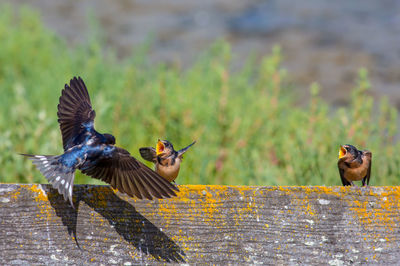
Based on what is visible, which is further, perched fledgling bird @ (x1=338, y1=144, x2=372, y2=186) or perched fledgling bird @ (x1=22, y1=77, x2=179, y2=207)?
perched fledgling bird @ (x1=338, y1=144, x2=372, y2=186)

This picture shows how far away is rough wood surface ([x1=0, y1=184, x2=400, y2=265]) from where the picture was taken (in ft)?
6.86

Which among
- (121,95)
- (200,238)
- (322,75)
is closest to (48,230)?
(200,238)

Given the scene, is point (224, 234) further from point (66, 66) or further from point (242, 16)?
point (242, 16)

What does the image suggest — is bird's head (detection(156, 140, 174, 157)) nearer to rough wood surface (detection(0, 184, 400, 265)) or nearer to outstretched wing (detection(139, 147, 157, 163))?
outstretched wing (detection(139, 147, 157, 163))

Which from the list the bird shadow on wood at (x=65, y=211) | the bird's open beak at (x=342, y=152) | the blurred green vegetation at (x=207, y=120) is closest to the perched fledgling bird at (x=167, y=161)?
the bird's open beak at (x=342, y=152)

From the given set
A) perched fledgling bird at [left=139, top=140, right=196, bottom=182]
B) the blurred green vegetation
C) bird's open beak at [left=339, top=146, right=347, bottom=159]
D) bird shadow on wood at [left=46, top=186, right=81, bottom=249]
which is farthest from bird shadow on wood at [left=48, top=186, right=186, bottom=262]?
the blurred green vegetation

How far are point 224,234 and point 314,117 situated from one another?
307cm

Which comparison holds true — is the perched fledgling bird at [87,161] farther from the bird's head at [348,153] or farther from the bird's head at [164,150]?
the bird's head at [348,153]

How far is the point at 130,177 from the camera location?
222 centimetres

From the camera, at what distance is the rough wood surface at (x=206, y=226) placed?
2.09 metres

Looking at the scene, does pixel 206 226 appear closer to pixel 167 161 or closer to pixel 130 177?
pixel 130 177

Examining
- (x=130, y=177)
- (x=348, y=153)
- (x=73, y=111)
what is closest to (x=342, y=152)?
(x=348, y=153)

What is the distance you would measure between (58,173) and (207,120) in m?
3.48

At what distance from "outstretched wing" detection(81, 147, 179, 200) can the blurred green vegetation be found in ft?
5.81
